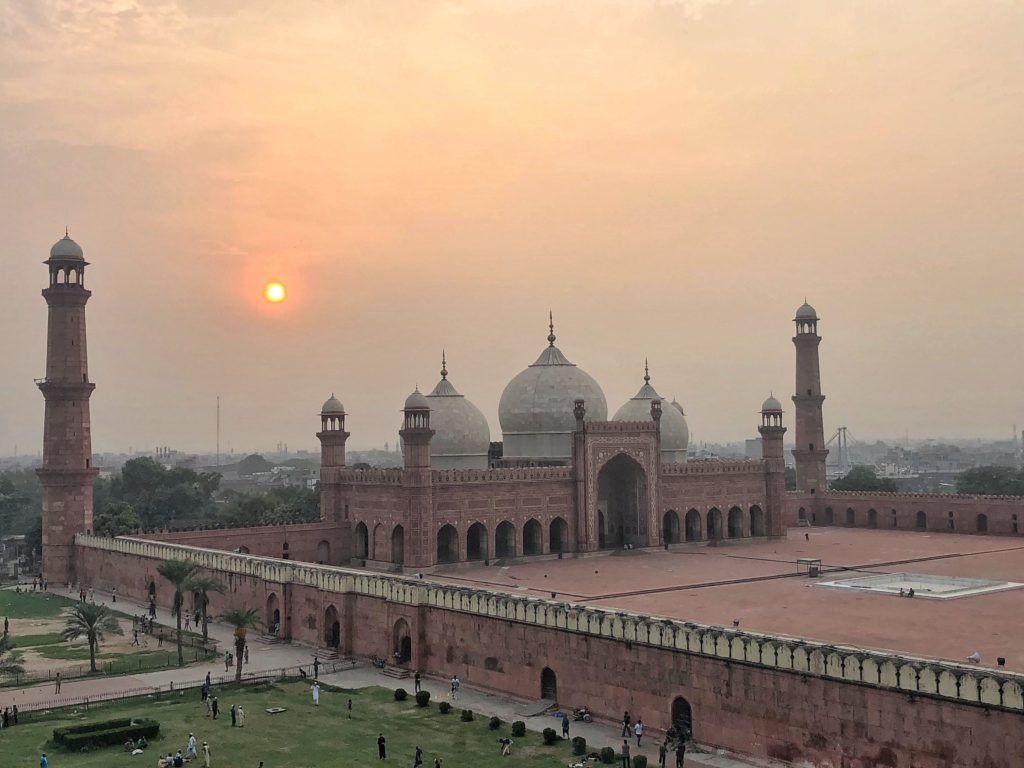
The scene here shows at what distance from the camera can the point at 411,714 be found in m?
19.2

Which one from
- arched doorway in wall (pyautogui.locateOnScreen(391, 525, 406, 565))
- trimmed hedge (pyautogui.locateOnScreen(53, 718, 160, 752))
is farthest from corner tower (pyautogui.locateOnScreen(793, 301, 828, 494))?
trimmed hedge (pyautogui.locateOnScreen(53, 718, 160, 752))

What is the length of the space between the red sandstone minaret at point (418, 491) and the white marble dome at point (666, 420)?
43.3 feet

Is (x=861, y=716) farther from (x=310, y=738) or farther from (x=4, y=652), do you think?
(x=4, y=652)

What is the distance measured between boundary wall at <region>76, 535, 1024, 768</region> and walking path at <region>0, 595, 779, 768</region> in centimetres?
41

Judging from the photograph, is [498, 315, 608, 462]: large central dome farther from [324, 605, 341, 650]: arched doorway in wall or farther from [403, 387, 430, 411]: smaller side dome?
[324, 605, 341, 650]: arched doorway in wall

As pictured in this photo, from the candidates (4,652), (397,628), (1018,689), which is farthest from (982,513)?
(4,652)

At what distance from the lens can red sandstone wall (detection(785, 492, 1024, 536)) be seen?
44.6 meters

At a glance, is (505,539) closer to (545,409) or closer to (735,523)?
(545,409)

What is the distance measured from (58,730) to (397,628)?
7.62 metres

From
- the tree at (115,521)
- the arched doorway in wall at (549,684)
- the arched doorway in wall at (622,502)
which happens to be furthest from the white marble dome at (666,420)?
the arched doorway in wall at (549,684)

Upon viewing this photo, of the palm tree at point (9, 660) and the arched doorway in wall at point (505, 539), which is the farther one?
the arched doorway in wall at point (505, 539)

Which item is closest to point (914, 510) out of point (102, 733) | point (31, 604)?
point (31, 604)

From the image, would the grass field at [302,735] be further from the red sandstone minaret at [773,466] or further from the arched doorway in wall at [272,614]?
the red sandstone minaret at [773,466]

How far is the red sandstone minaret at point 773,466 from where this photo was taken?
4375cm
